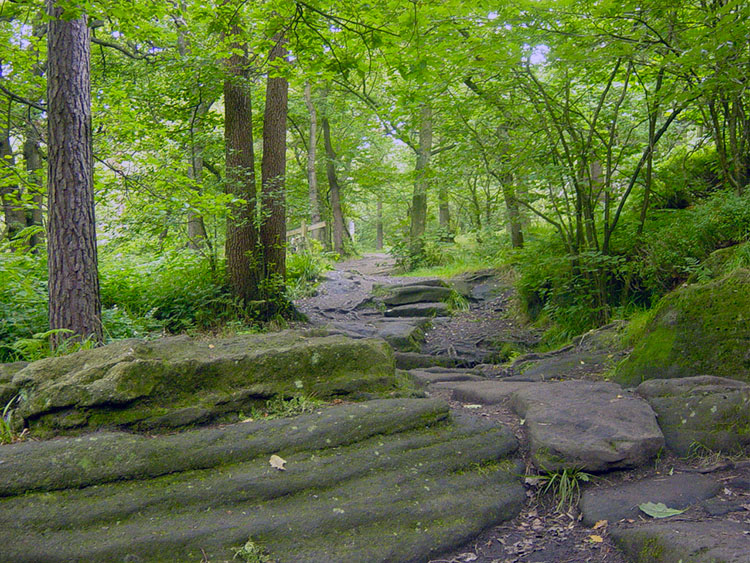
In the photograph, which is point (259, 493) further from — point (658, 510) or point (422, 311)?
point (422, 311)

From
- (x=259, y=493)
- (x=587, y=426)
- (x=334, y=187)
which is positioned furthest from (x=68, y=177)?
(x=334, y=187)

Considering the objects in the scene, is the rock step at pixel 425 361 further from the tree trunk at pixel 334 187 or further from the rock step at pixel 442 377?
the tree trunk at pixel 334 187

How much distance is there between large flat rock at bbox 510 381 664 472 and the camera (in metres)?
2.99

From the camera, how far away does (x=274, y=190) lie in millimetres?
9078

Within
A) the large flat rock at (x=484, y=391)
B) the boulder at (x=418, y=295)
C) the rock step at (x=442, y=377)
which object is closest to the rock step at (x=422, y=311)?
the boulder at (x=418, y=295)

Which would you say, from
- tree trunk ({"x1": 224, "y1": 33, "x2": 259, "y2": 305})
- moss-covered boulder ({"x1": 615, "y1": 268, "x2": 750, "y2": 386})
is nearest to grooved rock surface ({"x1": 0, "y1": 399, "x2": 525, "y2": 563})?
moss-covered boulder ({"x1": 615, "y1": 268, "x2": 750, "y2": 386})

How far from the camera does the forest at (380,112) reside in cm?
477

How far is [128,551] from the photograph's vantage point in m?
2.27

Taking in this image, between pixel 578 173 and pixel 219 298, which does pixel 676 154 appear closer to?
pixel 578 173

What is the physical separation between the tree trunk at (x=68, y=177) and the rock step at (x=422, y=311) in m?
6.45

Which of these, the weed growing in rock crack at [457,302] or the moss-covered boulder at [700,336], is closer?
the moss-covered boulder at [700,336]

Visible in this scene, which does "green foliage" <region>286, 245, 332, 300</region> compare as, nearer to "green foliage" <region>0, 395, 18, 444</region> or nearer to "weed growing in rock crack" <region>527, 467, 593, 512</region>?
"green foliage" <region>0, 395, 18, 444</region>

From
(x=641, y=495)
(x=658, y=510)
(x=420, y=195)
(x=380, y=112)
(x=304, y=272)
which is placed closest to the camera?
(x=658, y=510)

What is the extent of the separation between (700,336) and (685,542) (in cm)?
223
